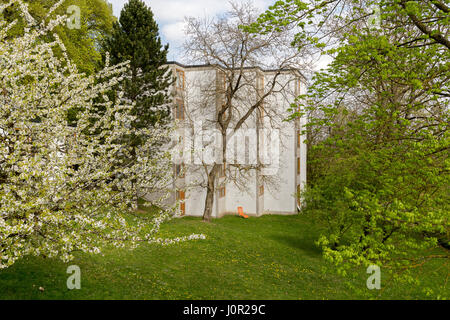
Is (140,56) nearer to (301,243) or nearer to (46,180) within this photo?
(301,243)

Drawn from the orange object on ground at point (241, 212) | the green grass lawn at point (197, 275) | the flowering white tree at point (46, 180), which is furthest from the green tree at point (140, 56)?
the flowering white tree at point (46, 180)

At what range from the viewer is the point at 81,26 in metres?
27.9

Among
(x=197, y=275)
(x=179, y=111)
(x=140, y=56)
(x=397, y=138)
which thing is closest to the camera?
(x=397, y=138)

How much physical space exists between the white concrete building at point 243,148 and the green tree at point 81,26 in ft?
24.4

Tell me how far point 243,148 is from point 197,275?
17.7 m

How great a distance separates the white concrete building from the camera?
25.2 m

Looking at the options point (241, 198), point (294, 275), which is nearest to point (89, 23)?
point (241, 198)

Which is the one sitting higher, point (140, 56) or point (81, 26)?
point (81, 26)

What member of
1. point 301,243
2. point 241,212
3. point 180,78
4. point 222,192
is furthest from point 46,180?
point 241,212

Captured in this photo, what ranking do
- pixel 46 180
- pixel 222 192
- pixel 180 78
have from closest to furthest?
1. pixel 46 180
2. pixel 180 78
3. pixel 222 192

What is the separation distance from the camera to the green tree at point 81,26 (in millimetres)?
23547

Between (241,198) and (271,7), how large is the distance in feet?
73.4

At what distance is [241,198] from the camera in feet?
100
